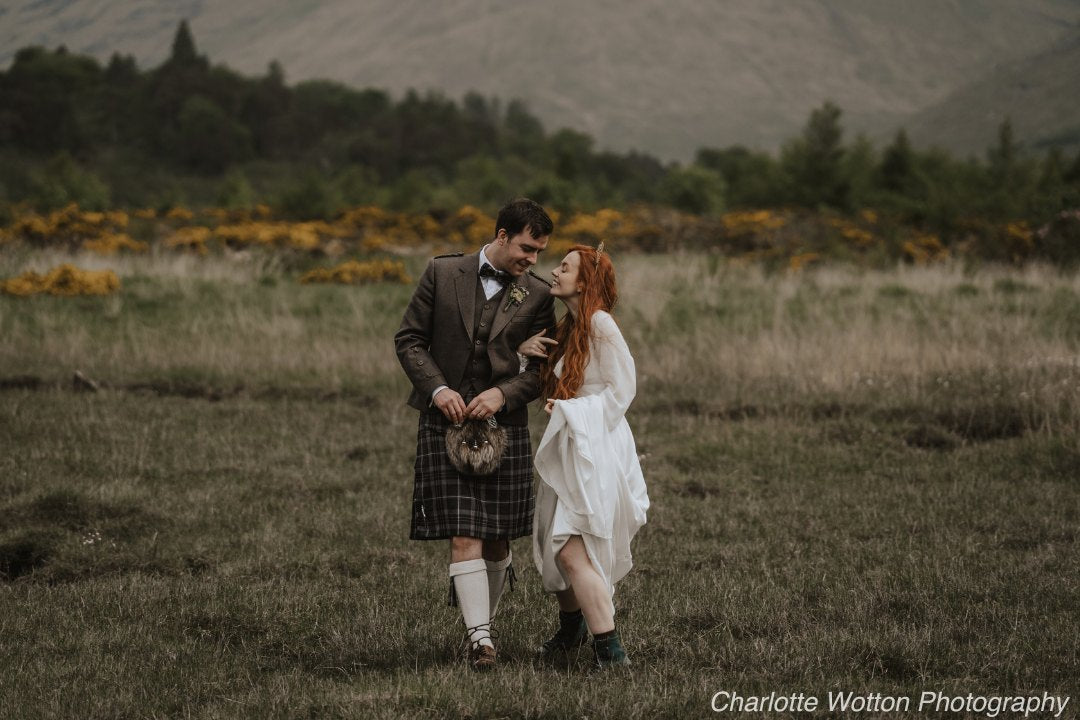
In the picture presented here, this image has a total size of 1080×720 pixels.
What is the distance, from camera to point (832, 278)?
20000mm

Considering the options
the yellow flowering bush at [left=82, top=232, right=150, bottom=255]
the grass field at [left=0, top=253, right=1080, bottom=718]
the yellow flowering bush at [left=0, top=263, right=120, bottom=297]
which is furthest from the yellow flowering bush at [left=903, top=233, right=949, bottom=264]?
the yellow flowering bush at [left=82, top=232, right=150, bottom=255]

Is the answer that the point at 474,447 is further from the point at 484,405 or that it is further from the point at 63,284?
the point at 63,284

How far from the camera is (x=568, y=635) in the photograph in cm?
522

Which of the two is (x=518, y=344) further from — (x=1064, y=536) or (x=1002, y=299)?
(x=1002, y=299)

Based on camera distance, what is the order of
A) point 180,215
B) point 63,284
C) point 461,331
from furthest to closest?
point 180,215 < point 63,284 < point 461,331

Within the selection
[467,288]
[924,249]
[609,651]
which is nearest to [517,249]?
[467,288]

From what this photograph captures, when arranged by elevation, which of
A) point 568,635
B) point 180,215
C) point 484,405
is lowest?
point 568,635

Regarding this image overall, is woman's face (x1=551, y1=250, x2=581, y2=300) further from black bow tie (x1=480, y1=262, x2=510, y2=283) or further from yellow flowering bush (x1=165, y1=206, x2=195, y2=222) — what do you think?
yellow flowering bush (x1=165, y1=206, x2=195, y2=222)

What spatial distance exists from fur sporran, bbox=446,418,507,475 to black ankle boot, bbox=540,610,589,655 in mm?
839

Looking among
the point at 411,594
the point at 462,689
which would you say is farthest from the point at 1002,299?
the point at 462,689

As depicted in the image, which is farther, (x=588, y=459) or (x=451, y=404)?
(x=451, y=404)

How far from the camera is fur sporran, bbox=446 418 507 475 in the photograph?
4918mm

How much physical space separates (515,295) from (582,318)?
350 mm

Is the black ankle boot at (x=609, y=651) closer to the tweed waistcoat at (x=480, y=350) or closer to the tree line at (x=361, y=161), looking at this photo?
the tweed waistcoat at (x=480, y=350)
